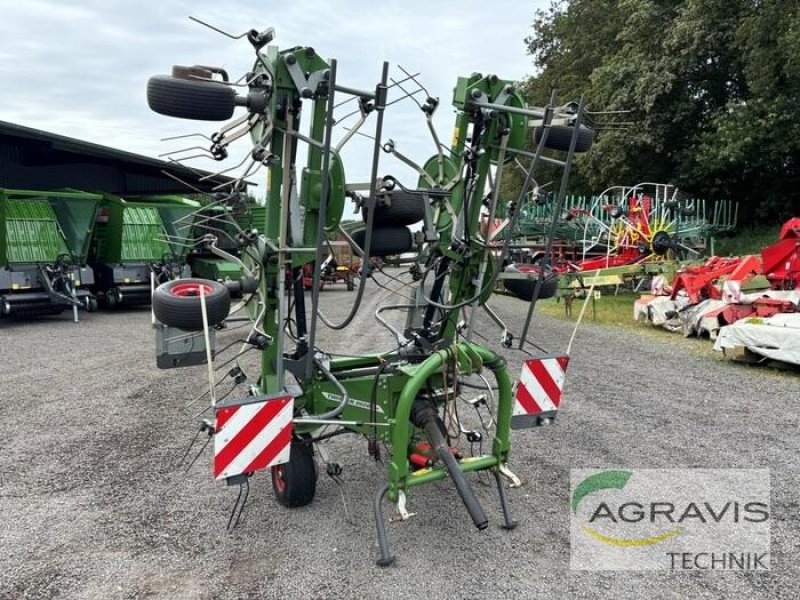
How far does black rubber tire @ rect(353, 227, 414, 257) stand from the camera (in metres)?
3.47

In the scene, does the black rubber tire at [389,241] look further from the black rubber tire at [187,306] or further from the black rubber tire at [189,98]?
the black rubber tire at [189,98]

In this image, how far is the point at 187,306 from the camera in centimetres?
338

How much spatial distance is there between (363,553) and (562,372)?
1.53 metres

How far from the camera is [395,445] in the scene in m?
3.23

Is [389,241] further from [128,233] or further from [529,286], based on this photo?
[128,233]

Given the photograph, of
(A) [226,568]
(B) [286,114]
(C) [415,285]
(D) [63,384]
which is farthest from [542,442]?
(D) [63,384]

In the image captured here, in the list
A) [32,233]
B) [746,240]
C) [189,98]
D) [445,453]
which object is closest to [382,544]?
[445,453]

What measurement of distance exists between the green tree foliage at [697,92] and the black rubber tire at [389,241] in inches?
629

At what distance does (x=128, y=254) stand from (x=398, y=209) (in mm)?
12374

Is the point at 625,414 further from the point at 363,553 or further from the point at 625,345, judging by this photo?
the point at 625,345

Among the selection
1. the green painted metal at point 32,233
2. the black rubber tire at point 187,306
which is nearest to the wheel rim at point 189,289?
the black rubber tire at point 187,306

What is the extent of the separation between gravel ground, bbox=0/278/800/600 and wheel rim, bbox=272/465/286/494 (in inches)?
4.2

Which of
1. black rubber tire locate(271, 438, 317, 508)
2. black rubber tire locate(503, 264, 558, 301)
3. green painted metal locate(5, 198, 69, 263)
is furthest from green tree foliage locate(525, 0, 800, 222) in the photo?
black rubber tire locate(271, 438, 317, 508)

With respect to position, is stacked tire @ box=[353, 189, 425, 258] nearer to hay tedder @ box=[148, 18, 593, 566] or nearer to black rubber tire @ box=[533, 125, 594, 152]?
hay tedder @ box=[148, 18, 593, 566]
